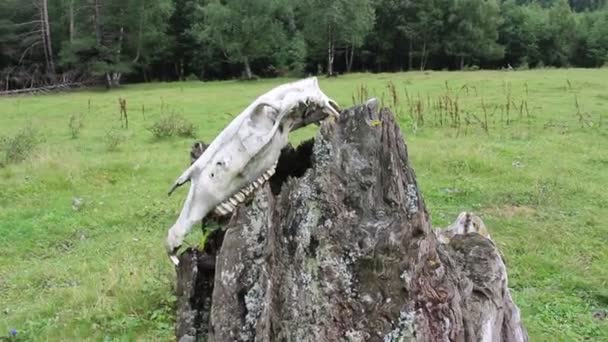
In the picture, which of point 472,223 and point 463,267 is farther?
point 472,223

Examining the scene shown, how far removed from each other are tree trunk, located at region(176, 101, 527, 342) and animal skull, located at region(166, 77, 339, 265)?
0.13 metres

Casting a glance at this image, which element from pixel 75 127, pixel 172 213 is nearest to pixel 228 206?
pixel 172 213

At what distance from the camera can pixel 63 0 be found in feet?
152

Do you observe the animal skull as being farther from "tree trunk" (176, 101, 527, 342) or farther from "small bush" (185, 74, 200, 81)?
"small bush" (185, 74, 200, 81)

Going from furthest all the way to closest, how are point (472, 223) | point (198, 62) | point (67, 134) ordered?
1. point (198, 62)
2. point (67, 134)
3. point (472, 223)

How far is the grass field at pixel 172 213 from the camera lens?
6.19 m

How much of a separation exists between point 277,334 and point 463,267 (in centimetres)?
130

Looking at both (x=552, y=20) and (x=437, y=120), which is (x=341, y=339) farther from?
(x=552, y=20)

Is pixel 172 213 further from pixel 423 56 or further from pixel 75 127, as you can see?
pixel 423 56

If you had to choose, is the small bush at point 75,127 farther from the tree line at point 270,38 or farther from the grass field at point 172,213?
the tree line at point 270,38

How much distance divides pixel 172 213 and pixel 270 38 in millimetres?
39256

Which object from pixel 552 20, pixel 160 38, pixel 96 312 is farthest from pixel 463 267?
pixel 552 20

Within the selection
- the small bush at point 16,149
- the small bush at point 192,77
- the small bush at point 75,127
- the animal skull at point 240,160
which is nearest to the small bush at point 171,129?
the small bush at point 75,127

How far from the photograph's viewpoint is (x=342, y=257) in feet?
11.6
